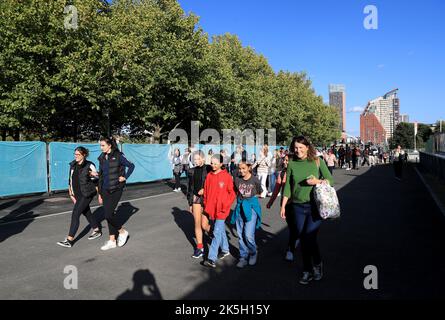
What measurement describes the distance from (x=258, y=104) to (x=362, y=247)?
30170mm

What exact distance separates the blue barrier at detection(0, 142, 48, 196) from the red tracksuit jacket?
33.0 feet

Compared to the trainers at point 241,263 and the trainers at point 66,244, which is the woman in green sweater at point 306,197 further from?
the trainers at point 66,244

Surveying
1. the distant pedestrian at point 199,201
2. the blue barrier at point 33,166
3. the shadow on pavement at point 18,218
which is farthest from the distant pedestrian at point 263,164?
the blue barrier at point 33,166

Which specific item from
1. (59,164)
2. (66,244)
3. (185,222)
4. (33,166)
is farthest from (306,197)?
(59,164)

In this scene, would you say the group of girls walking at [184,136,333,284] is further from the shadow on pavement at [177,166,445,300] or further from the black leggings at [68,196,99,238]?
the black leggings at [68,196,99,238]

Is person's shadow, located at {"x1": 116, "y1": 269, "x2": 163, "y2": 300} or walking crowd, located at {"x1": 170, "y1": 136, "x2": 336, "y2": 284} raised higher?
walking crowd, located at {"x1": 170, "y1": 136, "x2": 336, "y2": 284}

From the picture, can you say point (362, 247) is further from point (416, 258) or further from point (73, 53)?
point (73, 53)

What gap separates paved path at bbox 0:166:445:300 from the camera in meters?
4.41

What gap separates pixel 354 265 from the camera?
17.7ft

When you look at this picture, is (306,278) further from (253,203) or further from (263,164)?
(263,164)

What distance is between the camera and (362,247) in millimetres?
6426

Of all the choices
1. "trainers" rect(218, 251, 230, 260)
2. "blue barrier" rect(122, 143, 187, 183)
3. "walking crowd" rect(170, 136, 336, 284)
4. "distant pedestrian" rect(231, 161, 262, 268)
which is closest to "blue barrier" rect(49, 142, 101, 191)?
"blue barrier" rect(122, 143, 187, 183)

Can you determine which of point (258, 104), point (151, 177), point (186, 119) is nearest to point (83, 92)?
point (151, 177)

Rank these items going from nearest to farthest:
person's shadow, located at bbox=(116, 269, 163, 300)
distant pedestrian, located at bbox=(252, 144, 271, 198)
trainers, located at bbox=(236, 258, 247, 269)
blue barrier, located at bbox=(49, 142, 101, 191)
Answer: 1. person's shadow, located at bbox=(116, 269, 163, 300)
2. trainers, located at bbox=(236, 258, 247, 269)
3. distant pedestrian, located at bbox=(252, 144, 271, 198)
4. blue barrier, located at bbox=(49, 142, 101, 191)
